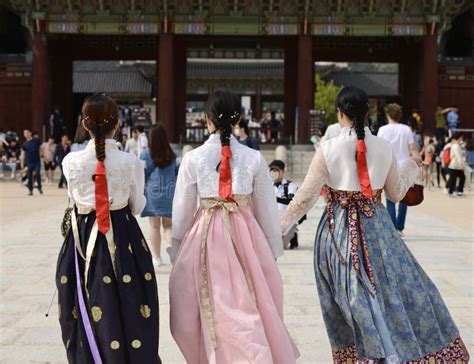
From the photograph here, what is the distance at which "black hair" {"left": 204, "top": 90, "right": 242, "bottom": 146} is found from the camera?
4.55 metres

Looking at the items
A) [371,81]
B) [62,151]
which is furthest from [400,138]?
[371,81]

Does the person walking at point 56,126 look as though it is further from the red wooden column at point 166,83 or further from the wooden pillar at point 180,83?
the wooden pillar at point 180,83

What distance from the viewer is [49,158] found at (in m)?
21.0

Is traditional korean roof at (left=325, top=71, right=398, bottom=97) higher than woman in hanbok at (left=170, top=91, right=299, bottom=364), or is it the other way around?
traditional korean roof at (left=325, top=71, right=398, bottom=97)

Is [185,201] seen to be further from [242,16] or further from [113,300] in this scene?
[242,16]

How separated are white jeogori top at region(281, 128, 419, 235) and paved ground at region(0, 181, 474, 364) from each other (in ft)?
3.46

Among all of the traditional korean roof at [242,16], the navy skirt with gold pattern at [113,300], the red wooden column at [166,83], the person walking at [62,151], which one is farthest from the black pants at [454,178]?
the navy skirt with gold pattern at [113,300]

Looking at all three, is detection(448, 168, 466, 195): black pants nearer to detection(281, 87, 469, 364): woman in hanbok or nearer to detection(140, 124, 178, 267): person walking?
detection(140, 124, 178, 267): person walking

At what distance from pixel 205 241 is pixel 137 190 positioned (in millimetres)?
455

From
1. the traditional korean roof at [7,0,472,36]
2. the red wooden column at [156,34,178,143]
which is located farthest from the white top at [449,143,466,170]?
the red wooden column at [156,34,178,143]

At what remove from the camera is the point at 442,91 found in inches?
1009

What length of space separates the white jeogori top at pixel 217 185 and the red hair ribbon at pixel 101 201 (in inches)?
19.4

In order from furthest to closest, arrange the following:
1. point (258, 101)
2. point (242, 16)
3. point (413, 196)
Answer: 1. point (258, 101)
2. point (242, 16)
3. point (413, 196)

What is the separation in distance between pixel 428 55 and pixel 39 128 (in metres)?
11.3
